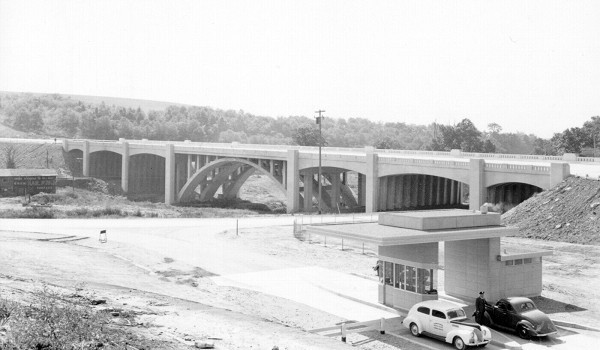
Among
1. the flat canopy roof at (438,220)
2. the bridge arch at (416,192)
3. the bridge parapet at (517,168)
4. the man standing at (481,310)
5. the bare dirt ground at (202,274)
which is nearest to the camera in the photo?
the bare dirt ground at (202,274)

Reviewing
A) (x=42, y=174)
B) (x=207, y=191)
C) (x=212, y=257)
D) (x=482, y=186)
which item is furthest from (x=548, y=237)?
(x=42, y=174)

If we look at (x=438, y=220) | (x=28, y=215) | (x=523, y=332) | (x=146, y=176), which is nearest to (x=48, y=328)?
(x=523, y=332)

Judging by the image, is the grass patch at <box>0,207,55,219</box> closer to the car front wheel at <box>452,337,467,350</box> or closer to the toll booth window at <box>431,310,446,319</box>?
the toll booth window at <box>431,310,446,319</box>

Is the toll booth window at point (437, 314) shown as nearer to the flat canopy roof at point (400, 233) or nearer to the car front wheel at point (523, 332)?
the car front wheel at point (523, 332)

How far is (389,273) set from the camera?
88.2ft

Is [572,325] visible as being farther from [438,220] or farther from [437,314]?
[438,220]

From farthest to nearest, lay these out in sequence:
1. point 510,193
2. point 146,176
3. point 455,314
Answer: point 146,176 < point 510,193 < point 455,314

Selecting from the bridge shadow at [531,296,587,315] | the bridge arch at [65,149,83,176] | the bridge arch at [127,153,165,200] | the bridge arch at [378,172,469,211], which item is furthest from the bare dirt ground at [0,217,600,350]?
the bridge arch at [65,149,83,176]

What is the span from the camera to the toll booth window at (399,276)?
26.3 meters

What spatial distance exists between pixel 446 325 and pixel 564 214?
2457 cm

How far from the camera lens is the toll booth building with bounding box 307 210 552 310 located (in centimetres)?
2536

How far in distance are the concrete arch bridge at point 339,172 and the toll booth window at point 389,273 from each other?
78.8 feet

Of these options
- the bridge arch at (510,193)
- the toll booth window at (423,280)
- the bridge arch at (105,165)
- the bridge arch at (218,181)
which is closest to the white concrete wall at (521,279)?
the toll booth window at (423,280)

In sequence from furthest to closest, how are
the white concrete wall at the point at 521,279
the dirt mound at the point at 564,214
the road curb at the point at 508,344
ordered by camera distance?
the dirt mound at the point at 564,214, the white concrete wall at the point at 521,279, the road curb at the point at 508,344
